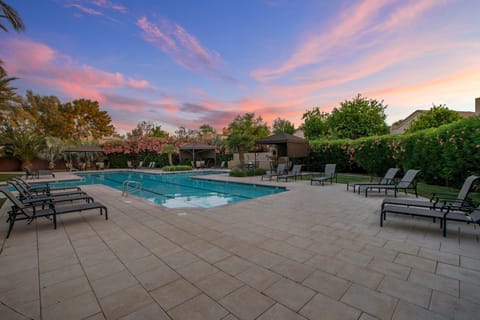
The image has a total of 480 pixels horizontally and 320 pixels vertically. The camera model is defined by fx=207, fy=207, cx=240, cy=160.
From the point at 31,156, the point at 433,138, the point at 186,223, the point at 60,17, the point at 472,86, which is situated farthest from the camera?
the point at 31,156

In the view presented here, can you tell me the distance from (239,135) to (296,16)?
722 cm

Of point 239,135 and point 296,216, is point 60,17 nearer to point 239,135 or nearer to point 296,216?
point 239,135

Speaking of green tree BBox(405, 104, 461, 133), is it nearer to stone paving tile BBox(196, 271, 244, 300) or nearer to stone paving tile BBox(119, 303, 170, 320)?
stone paving tile BBox(196, 271, 244, 300)

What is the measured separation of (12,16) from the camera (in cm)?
705

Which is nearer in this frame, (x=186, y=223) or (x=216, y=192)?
(x=186, y=223)

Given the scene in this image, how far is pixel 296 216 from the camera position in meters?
4.44

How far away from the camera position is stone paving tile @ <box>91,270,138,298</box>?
6.46ft

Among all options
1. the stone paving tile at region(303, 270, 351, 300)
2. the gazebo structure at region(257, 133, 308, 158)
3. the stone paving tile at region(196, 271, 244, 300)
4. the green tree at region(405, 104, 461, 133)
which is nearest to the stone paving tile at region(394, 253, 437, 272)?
the stone paving tile at region(303, 270, 351, 300)

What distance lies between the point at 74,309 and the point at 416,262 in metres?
3.54

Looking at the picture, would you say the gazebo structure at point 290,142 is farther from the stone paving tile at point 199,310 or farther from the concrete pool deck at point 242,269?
the stone paving tile at point 199,310

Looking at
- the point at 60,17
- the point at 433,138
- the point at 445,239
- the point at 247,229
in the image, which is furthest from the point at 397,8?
the point at 60,17

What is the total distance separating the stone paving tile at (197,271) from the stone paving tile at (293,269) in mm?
716

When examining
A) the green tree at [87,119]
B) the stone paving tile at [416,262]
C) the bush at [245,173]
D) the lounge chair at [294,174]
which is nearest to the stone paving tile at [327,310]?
the stone paving tile at [416,262]

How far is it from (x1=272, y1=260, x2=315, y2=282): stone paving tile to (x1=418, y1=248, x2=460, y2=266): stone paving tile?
1581mm
